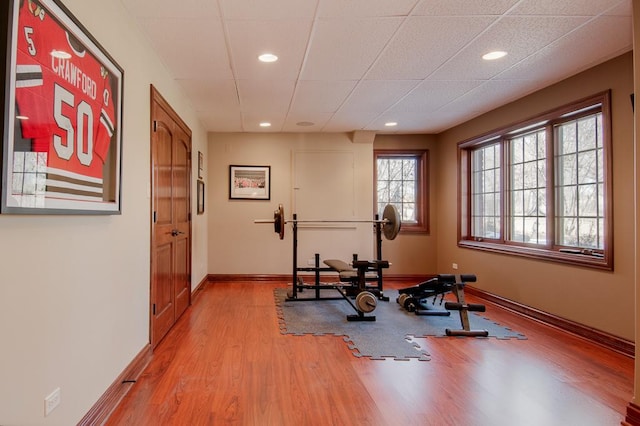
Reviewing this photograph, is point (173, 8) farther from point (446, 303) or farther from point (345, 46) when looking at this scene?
point (446, 303)

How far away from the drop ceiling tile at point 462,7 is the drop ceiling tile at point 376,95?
1.22 meters

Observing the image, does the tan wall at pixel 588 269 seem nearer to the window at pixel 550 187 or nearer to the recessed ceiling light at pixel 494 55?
the window at pixel 550 187

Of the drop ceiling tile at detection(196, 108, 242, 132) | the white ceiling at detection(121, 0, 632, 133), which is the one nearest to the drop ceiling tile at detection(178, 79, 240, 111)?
the white ceiling at detection(121, 0, 632, 133)

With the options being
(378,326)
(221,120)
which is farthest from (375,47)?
(221,120)

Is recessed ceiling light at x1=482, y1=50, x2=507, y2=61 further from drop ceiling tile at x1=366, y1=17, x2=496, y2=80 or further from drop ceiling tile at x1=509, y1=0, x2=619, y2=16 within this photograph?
drop ceiling tile at x1=509, y1=0, x2=619, y2=16

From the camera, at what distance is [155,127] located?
2854 millimetres

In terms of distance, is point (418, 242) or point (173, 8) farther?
point (418, 242)

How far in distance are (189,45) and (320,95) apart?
161 cm

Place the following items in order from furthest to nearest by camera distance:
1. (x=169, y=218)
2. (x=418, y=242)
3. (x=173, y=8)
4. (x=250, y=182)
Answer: (x=418, y=242)
(x=250, y=182)
(x=169, y=218)
(x=173, y=8)

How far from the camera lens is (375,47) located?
2.81 metres

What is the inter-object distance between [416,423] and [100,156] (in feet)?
7.29

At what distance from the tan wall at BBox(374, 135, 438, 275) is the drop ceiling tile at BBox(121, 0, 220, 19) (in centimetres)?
414

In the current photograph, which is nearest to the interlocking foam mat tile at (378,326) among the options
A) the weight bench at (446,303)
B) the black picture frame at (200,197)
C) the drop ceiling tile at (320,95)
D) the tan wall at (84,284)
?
the weight bench at (446,303)

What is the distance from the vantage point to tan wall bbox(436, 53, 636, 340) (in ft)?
9.49
